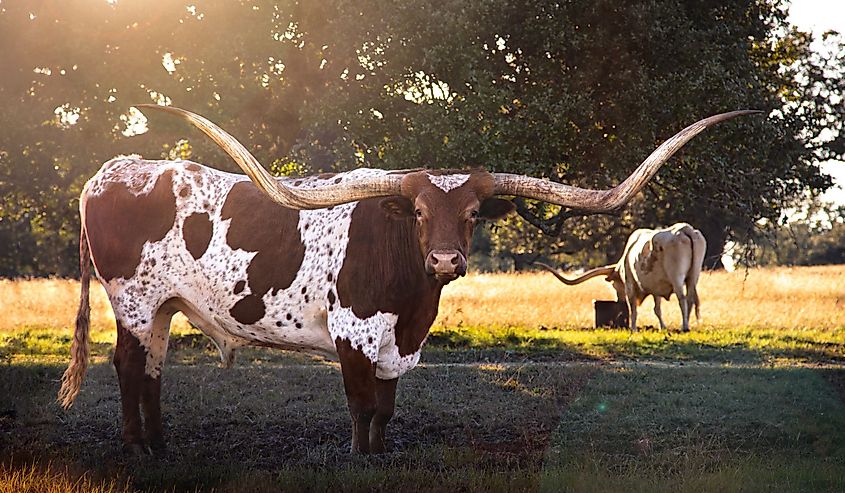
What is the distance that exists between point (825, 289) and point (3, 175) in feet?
69.4

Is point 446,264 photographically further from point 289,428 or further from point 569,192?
point 289,428

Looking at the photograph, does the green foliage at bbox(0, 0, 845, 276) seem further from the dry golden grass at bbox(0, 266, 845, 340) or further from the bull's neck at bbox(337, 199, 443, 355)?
the bull's neck at bbox(337, 199, 443, 355)

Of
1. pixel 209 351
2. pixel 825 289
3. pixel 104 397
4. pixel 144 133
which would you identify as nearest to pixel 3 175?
pixel 144 133

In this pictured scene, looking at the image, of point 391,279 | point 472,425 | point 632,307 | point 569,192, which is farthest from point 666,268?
point 391,279

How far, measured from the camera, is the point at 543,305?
2292 centimetres

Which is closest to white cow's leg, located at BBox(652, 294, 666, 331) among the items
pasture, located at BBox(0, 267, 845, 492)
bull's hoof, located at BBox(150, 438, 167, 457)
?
pasture, located at BBox(0, 267, 845, 492)

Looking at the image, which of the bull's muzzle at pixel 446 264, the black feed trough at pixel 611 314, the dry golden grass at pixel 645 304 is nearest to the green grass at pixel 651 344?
the dry golden grass at pixel 645 304

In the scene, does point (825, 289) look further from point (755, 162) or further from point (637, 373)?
point (637, 373)

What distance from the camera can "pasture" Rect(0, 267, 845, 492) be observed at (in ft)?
21.8

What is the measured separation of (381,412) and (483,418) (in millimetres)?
1913

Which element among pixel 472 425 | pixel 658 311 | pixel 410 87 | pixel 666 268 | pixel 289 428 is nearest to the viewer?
pixel 289 428

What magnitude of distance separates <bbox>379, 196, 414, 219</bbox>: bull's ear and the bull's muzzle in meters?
0.69

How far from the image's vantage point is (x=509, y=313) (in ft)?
70.3

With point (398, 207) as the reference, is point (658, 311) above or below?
below
